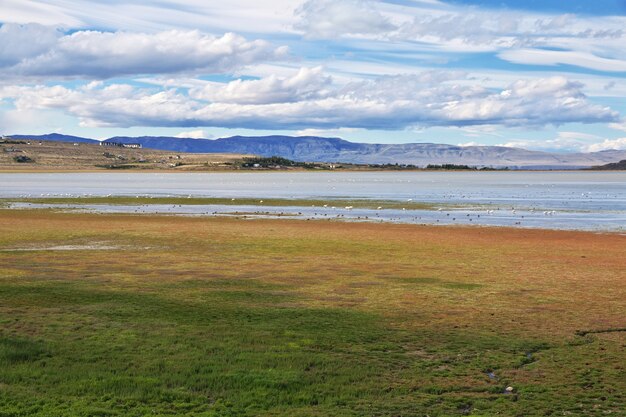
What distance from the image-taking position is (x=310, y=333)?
18.0 meters

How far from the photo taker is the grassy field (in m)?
13.1

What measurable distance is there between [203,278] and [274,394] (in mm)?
14456

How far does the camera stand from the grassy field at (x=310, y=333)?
13.1 meters

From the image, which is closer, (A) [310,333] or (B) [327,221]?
(A) [310,333]

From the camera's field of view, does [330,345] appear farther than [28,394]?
Yes

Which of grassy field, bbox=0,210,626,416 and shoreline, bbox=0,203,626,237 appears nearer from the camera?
grassy field, bbox=0,210,626,416

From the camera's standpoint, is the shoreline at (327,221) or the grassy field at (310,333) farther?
the shoreline at (327,221)

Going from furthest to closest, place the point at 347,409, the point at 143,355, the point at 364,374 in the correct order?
the point at 143,355, the point at 364,374, the point at 347,409

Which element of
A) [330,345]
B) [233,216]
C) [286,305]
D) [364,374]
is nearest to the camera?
[364,374]

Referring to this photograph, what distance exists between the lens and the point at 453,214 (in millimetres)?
68438

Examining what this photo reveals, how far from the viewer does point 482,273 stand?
2972cm

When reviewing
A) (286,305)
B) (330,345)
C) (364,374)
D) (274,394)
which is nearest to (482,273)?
(286,305)

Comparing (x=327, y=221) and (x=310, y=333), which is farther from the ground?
→ (x=310, y=333)

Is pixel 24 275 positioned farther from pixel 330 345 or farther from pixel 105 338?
pixel 330 345
